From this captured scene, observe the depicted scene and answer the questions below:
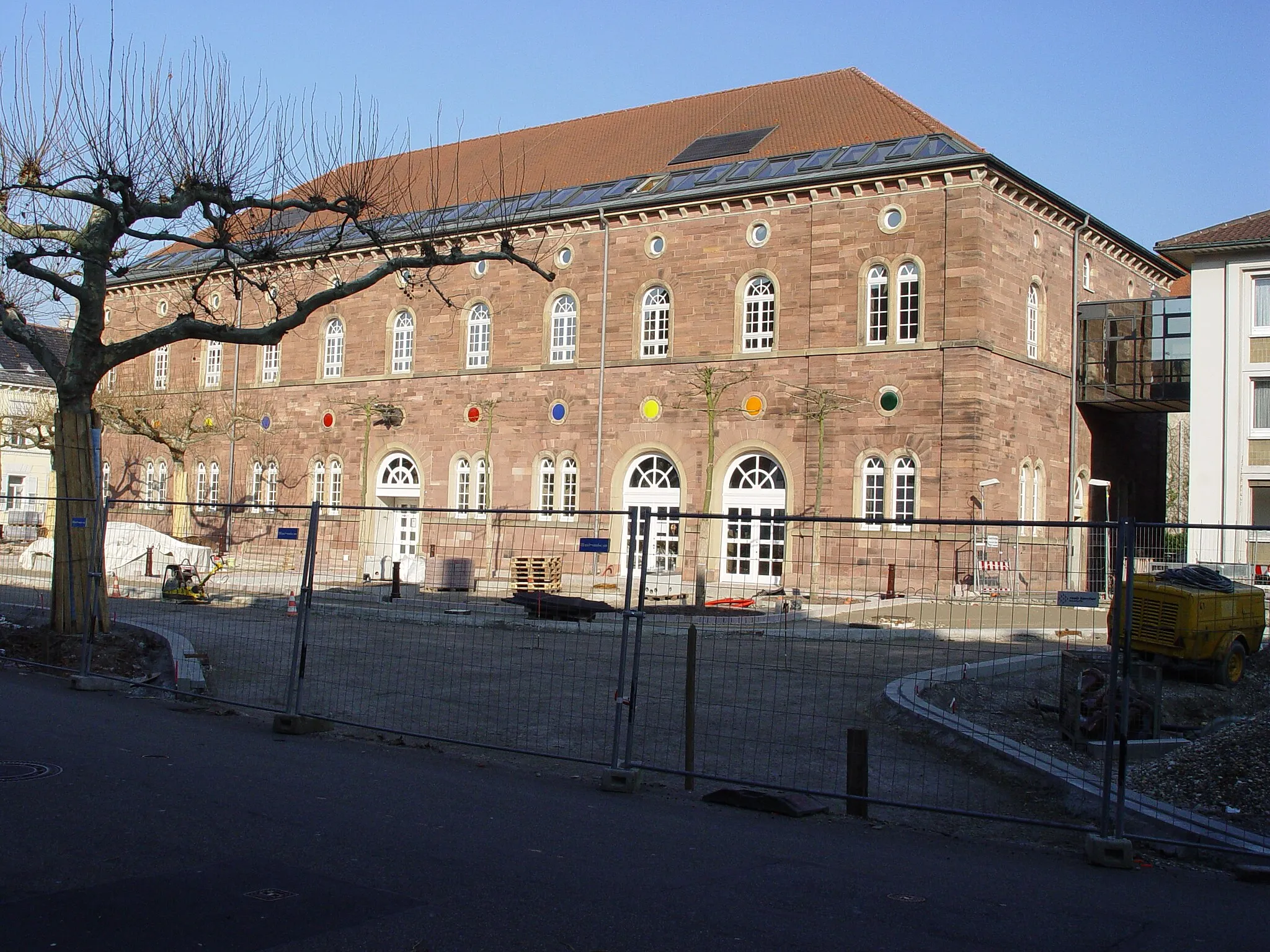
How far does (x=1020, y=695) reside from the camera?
1236 cm

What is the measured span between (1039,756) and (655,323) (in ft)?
83.6

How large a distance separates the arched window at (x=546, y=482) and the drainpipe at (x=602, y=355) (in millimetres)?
1789

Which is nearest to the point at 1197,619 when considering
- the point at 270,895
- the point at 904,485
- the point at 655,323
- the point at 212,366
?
the point at 270,895

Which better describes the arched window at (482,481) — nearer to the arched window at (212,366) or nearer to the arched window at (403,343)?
the arched window at (403,343)

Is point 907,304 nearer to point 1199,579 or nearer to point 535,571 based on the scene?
point 535,571

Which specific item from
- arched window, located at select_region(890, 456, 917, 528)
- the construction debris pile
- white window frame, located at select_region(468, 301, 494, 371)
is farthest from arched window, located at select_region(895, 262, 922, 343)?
the construction debris pile

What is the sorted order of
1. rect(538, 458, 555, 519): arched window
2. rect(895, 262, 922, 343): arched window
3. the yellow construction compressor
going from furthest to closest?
rect(538, 458, 555, 519): arched window
rect(895, 262, 922, 343): arched window
the yellow construction compressor

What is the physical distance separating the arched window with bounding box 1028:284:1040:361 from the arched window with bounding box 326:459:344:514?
70.4 ft

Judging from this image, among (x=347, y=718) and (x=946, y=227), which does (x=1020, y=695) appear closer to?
(x=347, y=718)

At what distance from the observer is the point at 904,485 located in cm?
2973

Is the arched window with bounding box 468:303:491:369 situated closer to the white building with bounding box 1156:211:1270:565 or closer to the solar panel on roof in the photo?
the solar panel on roof

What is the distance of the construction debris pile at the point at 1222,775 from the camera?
25.7ft

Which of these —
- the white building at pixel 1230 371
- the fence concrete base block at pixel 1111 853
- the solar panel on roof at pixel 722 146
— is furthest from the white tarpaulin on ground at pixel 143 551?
the fence concrete base block at pixel 1111 853

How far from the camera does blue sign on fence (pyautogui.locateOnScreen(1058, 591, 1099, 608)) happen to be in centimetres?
780
